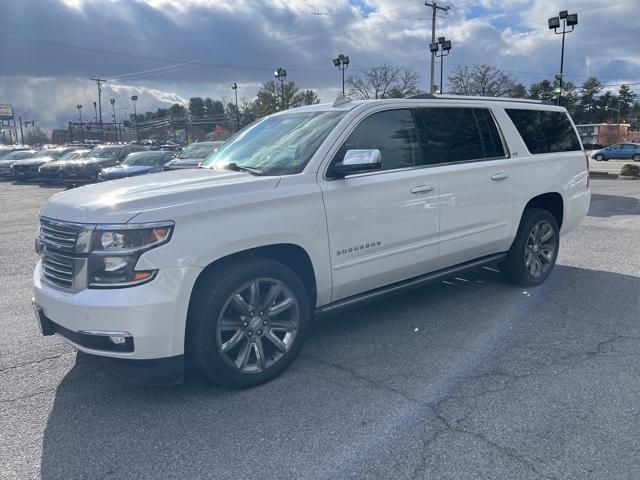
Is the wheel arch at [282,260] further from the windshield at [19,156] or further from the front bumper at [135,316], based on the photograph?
the windshield at [19,156]

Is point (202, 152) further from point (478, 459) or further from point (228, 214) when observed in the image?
point (478, 459)

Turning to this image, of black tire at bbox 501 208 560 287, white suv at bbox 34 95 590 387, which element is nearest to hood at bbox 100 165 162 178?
white suv at bbox 34 95 590 387

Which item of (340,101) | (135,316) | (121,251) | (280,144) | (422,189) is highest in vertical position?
(340,101)

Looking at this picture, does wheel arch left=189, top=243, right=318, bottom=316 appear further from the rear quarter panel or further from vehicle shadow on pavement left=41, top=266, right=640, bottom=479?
the rear quarter panel

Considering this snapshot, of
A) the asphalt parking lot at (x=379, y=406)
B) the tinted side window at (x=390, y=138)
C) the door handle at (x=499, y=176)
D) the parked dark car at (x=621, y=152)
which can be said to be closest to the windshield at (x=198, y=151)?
the asphalt parking lot at (x=379, y=406)

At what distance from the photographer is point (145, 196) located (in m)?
3.27

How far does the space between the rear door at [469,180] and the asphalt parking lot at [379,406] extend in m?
0.68

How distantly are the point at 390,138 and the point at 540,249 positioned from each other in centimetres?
257

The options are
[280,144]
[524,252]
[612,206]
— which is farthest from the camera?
[612,206]

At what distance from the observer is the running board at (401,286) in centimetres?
399

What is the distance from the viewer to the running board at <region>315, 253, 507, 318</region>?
3994 mm

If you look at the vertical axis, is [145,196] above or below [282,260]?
above

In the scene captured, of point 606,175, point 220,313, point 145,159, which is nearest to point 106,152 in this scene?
point 145,159

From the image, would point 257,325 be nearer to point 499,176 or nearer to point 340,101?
point 340,101
